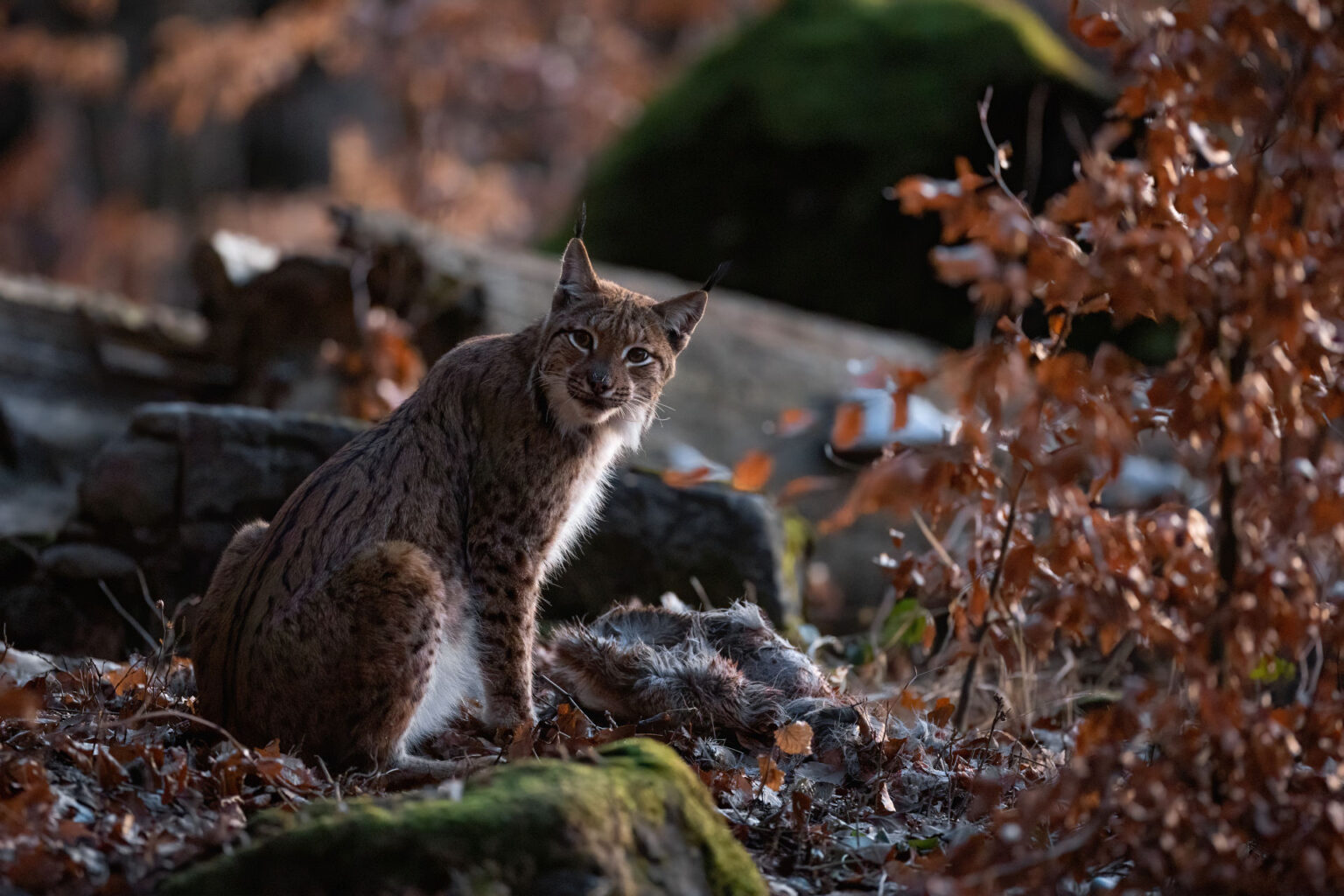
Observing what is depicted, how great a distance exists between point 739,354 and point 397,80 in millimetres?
7635

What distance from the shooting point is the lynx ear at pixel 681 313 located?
4844 mm

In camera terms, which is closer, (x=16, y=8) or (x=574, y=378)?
(x=574, y=378)

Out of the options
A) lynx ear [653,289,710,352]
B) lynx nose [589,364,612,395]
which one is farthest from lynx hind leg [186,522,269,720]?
lynx ear [653,289,710,352]

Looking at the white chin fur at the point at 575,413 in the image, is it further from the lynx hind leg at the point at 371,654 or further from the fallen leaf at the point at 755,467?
the fallen leaf at the point at 755,467

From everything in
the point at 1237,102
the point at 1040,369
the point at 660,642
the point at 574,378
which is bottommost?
the point at 660,642

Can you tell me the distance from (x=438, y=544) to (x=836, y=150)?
8.73 m

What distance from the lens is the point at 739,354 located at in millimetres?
9461

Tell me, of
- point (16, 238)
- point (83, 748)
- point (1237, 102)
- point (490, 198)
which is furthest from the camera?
point (16, 238)

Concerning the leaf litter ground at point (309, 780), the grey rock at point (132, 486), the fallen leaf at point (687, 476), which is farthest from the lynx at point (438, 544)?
the grey rock at point (132, 486)

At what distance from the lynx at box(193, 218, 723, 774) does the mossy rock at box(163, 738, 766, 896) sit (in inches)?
36.7

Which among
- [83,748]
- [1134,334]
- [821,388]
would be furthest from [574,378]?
[1134,334]

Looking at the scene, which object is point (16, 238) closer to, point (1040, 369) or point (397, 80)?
point (397, 80)

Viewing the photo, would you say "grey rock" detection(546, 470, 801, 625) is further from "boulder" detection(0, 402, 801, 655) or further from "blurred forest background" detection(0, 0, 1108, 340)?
"blurred forest background" detection(0, 0, 1108, 340)

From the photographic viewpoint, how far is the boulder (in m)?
5.82
